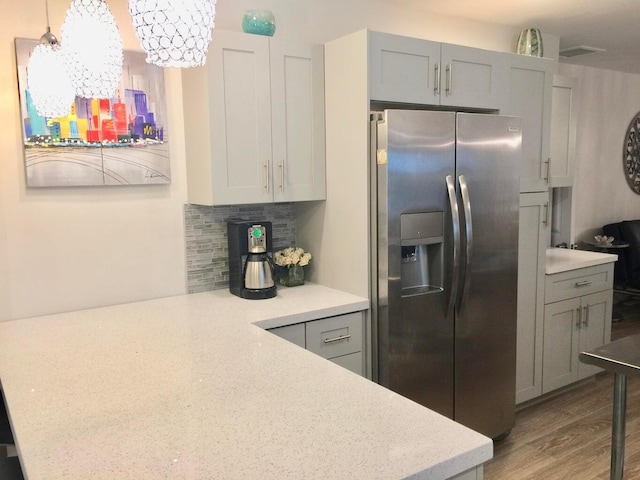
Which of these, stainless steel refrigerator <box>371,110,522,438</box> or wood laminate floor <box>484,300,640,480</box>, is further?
wood laminate floor <box>484,300,640,480</box>

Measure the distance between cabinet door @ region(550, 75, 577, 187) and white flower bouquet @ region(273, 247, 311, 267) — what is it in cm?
176

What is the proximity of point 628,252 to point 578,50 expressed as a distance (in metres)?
2.08

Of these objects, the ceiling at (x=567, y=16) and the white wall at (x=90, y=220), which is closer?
the white wall at (x=90, y=220)

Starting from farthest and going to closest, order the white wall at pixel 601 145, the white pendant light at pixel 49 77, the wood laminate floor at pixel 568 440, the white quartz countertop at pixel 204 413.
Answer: the white wall at pixel 601 145, the wood laminate floor at pixel 568 440, the white pendant light at pixel 49 77, the white quartz countertop at pixel 204 413

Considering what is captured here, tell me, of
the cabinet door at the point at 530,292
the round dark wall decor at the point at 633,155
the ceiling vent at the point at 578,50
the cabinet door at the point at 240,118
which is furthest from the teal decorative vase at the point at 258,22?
the round dark wall decor at the point at 633,155

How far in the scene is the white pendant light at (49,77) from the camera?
1814 millimetres

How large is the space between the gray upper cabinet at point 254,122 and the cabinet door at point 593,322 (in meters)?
2.07

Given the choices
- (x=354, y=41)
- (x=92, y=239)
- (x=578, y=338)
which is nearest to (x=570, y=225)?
(x=578, y=338)

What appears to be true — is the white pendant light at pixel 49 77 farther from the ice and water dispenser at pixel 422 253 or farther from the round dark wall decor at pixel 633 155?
the round dark wall decor at pixel 633 155

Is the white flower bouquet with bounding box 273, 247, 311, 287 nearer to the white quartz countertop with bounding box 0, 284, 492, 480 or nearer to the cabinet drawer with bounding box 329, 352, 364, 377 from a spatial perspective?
the cabinet drawer with bounding box 329, 352, 364, 377

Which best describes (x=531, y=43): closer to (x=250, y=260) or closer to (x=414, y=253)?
(x=414, y=253)

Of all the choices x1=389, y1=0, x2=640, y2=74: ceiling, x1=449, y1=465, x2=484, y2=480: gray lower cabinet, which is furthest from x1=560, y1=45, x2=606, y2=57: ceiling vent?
x1=449, y1=465, x2=484, y2=480: gray lower cabinet

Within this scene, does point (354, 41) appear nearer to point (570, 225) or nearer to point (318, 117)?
point (318, 117)

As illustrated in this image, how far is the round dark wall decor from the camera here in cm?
560
